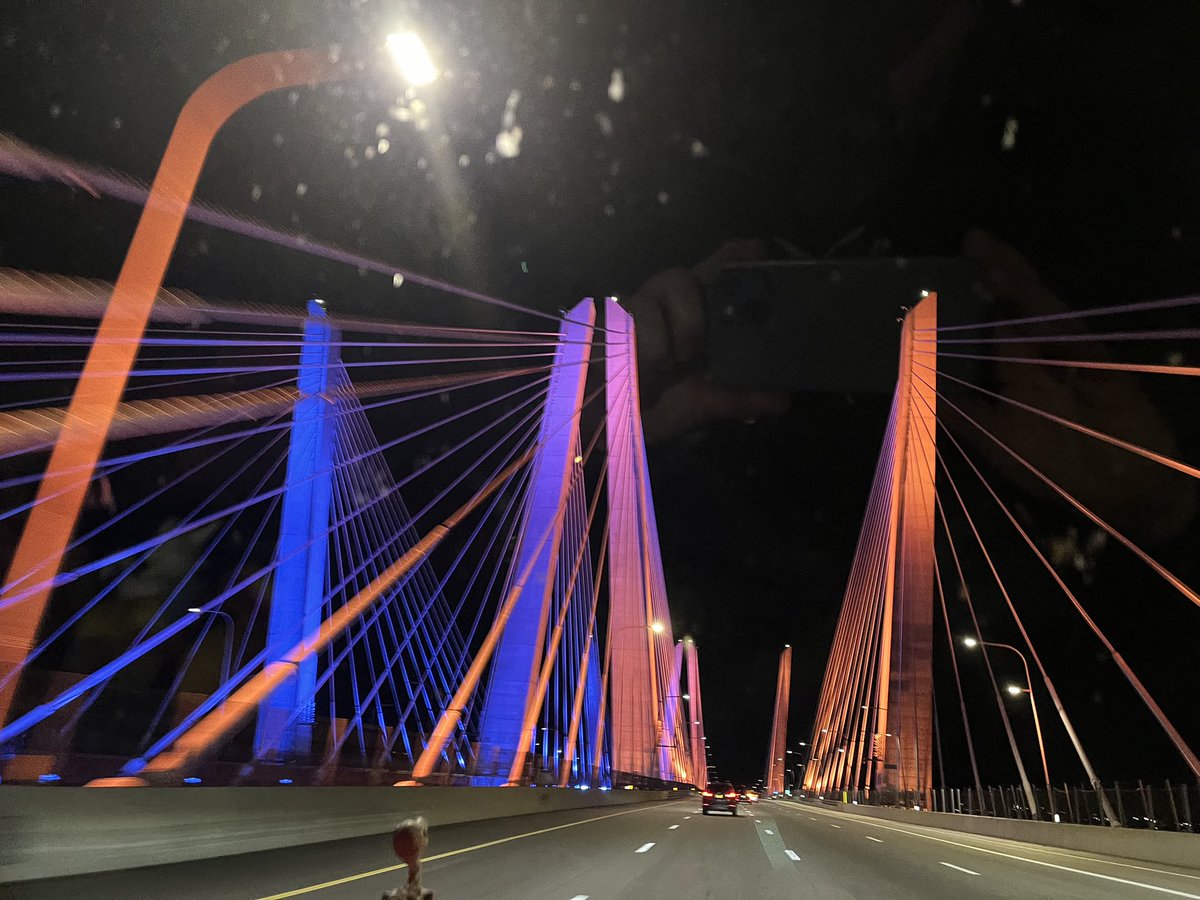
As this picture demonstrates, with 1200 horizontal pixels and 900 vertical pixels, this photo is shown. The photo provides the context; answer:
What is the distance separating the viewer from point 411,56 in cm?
818

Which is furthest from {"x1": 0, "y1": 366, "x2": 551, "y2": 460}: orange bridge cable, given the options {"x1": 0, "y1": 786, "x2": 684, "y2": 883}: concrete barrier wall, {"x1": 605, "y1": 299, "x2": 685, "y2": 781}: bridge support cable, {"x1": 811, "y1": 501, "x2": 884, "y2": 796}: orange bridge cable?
{"x1": 811, "y1": 501, "x2": 884, "y2": 796}: orange bridge cable

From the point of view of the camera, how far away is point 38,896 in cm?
886

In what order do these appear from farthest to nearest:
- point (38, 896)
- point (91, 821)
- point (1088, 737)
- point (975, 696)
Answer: point (975, 696) → point (1088, 737) → point (91, 821) → point (38, 896)

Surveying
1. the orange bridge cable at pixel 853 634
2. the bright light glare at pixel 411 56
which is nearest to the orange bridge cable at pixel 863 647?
the orange bridge cable at pixel 853 634

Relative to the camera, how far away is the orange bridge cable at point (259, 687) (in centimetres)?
1778

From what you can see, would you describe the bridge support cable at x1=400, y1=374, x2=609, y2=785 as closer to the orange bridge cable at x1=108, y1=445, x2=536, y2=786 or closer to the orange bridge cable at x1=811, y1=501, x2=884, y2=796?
the orange bridge cable at x1=108, y1=445, x2=536, y2=786

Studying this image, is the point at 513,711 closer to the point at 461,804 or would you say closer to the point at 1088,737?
the point at 461,804

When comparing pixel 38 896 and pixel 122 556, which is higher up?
pixel 122 556

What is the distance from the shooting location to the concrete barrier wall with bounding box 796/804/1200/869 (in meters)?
19.6

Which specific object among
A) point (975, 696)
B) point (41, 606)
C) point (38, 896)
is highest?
point (975, 696)

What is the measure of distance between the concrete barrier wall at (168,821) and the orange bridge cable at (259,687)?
2396mm

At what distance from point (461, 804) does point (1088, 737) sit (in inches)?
3202

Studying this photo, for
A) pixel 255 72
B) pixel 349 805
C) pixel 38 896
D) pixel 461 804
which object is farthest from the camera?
pixel 461 804

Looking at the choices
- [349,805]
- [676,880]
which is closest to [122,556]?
[349,805]
